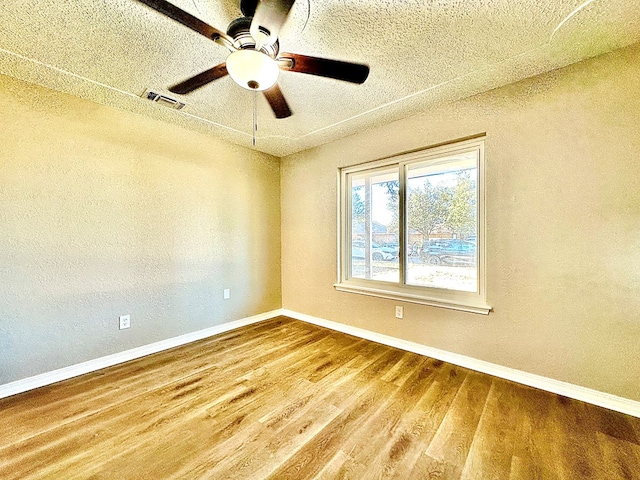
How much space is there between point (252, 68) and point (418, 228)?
84.3 inches

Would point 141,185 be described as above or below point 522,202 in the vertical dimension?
above

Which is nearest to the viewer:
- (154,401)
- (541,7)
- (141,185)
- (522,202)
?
(541,7)

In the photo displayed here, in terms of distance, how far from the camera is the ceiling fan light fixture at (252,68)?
1.34 metres

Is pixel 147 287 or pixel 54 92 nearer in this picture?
pixel 54 92

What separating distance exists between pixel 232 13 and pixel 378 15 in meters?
0.84

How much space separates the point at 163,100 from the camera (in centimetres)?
243

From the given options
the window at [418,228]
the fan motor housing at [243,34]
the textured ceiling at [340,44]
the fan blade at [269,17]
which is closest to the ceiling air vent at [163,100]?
the textured ceiling at [340,44]

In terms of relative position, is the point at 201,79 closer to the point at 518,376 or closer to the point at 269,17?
the point at 269,17

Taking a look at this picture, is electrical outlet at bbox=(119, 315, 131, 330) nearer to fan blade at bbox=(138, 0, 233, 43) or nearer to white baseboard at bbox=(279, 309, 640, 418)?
white baseboard at bbox=(279, 309, 640, 418)

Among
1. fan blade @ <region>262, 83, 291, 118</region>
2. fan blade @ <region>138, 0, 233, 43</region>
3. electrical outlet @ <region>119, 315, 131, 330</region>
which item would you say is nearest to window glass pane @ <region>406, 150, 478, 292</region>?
fan blade @ <region>262, 83, 291, 118</region>

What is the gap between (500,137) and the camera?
2.23 metres

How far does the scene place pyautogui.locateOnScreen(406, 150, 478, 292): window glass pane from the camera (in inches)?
97.7

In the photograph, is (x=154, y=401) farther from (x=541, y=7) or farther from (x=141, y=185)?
(x=541, y=7)

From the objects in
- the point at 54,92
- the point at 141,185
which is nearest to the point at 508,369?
the point at 141,185
